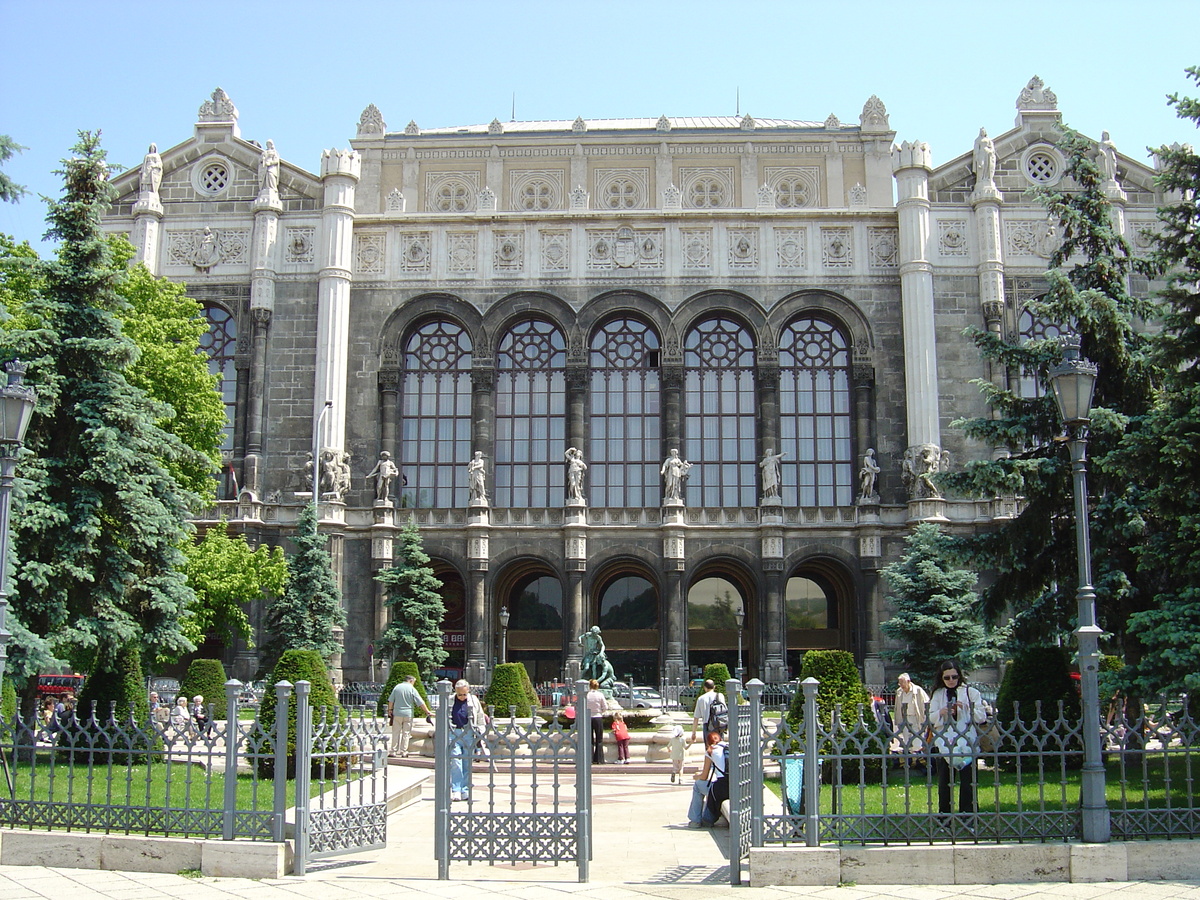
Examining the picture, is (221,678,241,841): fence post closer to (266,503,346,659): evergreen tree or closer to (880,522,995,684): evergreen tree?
(880,522,995,684): evergreen tree

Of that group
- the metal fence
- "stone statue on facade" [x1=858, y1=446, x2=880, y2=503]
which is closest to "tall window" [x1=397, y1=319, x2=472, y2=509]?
"stone statue on facade" [x1=858, y1=446, x2=880, y2=503]

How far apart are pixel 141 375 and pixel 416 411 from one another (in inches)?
670

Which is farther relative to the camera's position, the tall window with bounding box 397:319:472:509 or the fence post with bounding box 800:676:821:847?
Answer: the tall window with bounding box 397:319:472:509

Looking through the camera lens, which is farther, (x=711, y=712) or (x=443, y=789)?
(x=711, y=712)

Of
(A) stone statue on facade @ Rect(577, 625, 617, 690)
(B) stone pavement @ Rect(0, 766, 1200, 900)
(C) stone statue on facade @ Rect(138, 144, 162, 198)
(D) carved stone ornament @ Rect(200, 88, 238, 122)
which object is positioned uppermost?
(D) carved stone ornament @ Rect(200, 88, 238, 122)

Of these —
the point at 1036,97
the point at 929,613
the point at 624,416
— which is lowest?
the point at 929,613

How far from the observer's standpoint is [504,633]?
42.6 metres

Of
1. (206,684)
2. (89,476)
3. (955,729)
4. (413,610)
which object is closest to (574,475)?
(413,610)

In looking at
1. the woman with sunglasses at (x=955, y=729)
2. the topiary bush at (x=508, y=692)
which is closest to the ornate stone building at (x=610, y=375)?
the topiary bush at (x=508, y=692)

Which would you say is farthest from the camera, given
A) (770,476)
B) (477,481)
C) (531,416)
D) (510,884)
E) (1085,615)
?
(531,416)

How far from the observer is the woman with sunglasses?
40.4 ft

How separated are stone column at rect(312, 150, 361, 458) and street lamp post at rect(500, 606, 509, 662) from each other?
8.47 meters

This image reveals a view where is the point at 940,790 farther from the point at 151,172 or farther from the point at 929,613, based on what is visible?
the point at 151,172

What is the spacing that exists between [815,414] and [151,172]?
26920mm
